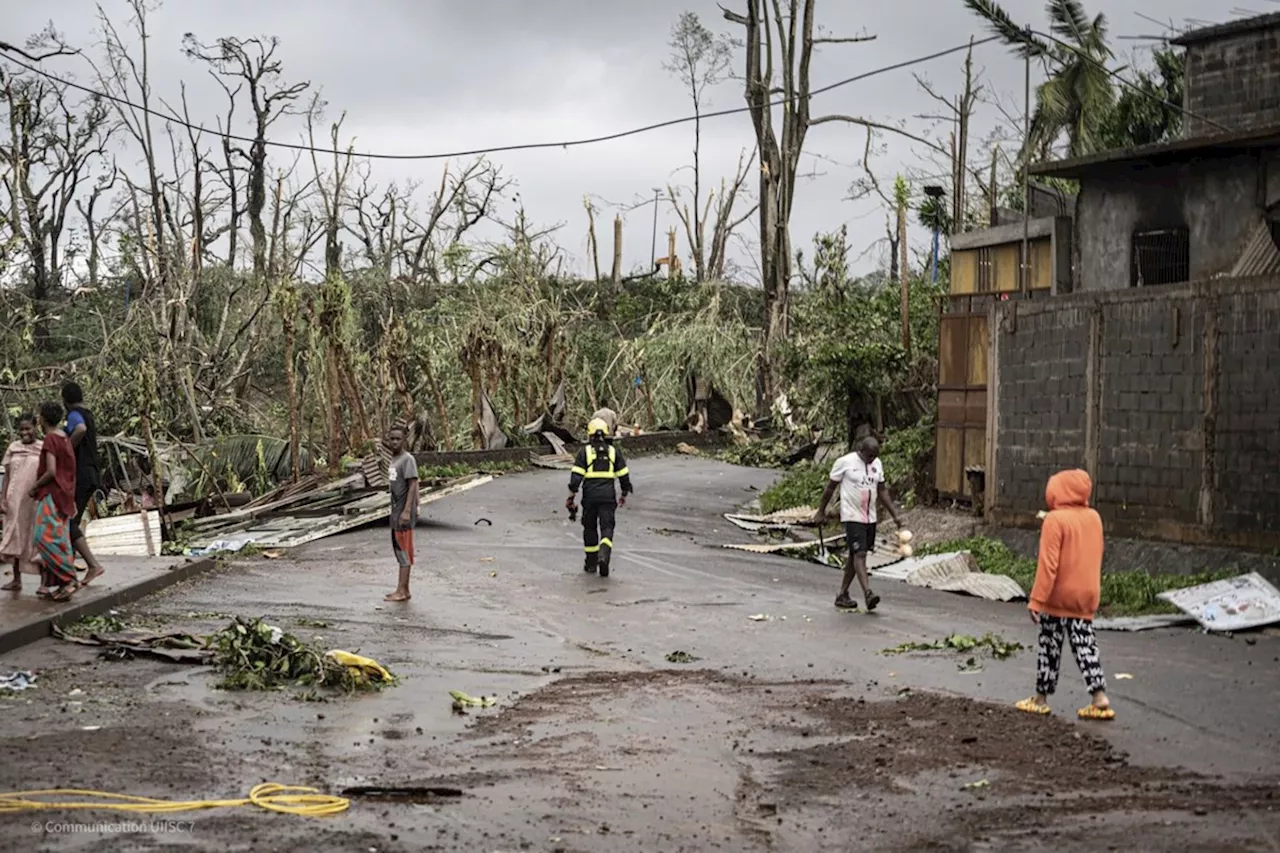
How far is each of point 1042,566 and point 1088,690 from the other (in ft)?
3.36

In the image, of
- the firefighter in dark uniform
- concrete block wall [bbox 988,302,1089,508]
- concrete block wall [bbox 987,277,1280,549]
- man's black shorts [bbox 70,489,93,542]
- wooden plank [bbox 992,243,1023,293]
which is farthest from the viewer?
wooden plank [bbox 992,243,1023,293]

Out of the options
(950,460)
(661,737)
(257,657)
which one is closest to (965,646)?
(661,737)

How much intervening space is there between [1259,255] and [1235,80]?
199 inches

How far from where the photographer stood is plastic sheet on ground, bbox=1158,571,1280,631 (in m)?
13.6

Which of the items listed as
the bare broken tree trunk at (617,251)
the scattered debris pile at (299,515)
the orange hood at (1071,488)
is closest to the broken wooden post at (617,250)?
the bare broken tree trunk at (617,251)

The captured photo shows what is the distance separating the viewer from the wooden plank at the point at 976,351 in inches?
834

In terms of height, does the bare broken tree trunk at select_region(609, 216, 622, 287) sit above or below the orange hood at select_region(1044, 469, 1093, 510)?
above

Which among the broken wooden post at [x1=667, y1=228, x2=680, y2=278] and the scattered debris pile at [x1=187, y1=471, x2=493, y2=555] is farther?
the broken wooden post at [x1=667, y1=228, x2=680, y2=278]

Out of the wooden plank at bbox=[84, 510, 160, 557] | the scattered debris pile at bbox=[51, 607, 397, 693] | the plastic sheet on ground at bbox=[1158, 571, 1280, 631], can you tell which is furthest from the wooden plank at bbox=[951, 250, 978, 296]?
the scattered debris pile at bbox=[51, 607, 397, 693]

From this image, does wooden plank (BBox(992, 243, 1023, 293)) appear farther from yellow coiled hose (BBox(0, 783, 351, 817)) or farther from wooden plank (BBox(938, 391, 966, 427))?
yellow coiled hose (BBox(0, 783, 351, 817))

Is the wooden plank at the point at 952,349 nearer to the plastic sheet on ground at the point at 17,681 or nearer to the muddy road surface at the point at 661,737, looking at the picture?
the muddy road surface at the point at 661,737

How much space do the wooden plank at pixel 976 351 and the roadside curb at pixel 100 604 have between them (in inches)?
402

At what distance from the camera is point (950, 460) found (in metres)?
21.8

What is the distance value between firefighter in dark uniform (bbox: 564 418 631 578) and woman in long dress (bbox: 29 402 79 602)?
5835 millimetres
